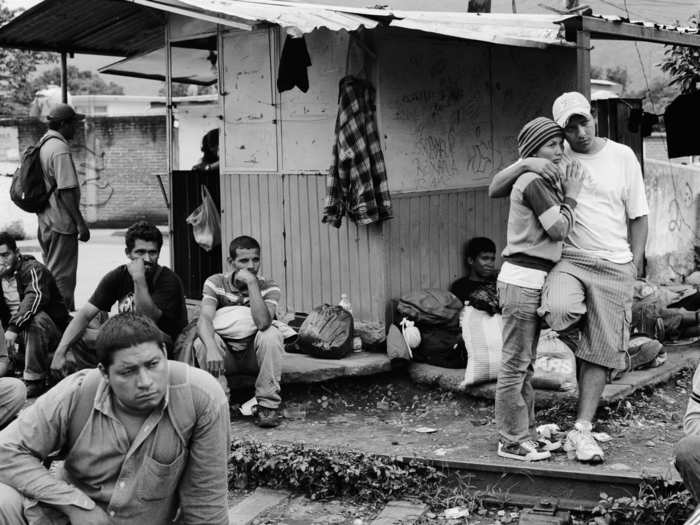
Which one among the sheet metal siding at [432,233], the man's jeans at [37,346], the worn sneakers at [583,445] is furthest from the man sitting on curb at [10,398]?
the sheet metal siding at [432,233]

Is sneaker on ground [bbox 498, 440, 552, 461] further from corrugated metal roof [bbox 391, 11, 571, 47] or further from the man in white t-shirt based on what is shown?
corrugated metal roof [bbox 391, 11, 571, 47]

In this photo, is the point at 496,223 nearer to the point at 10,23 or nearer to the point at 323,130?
the point at 323,130

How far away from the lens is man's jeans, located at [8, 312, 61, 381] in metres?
7.07

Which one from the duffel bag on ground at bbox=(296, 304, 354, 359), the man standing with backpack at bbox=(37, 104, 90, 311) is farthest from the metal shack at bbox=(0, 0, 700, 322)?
the man standing with backpack at bbox=(37, 104, 90, 311)

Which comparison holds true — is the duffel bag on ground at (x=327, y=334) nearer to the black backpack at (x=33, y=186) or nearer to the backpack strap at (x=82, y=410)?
the black backpack at (x=33, y=186)

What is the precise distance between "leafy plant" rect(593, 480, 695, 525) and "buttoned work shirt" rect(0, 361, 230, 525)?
219cm

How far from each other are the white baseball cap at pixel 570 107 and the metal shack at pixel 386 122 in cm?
129

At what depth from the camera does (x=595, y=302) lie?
18.1ft

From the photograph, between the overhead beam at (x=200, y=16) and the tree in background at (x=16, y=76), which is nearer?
the overhead beam at (x=200, y=16)

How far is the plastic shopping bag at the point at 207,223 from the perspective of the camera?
895cm

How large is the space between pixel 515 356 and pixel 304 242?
294 cm

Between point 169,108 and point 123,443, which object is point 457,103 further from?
point 123,443

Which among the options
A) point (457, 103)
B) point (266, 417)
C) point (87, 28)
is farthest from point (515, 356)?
point (87, 28)

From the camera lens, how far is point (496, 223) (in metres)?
8.59
